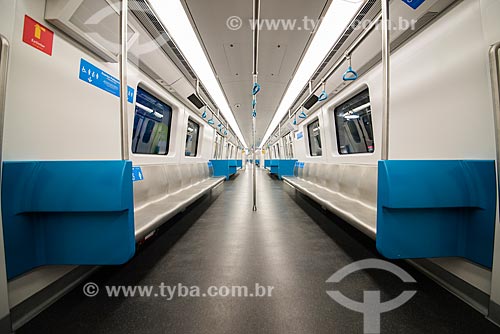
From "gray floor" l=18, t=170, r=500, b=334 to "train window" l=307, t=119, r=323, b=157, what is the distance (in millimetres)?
4598

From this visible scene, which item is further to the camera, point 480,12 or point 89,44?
point 89,44

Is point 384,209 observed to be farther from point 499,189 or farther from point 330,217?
point 330,217

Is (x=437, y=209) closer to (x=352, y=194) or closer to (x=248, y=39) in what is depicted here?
(x=352, y=194)

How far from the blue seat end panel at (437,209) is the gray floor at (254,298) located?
38 centimetres

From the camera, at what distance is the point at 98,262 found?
126cm

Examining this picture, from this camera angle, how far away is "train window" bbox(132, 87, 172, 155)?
11.0 feet

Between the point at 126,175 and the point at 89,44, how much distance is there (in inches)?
56.1

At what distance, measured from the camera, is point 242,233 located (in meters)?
2.66

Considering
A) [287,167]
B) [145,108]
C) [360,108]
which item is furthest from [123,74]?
[287,167]

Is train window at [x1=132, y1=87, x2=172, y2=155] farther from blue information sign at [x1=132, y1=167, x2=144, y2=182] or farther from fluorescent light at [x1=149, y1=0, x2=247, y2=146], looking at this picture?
fluorescent light at [x1=149, y1=0, x2=247, y2=146]

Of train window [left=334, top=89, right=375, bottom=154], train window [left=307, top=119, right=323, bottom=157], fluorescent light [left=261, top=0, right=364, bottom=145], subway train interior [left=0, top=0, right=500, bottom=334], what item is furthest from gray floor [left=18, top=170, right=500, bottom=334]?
train window [left=307, top=119, right=323, bottom=157]

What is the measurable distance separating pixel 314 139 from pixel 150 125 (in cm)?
554

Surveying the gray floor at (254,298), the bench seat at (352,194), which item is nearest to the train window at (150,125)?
the gray floor at (254,298)

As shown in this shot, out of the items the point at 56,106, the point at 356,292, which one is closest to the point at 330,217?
the point at 356,292
